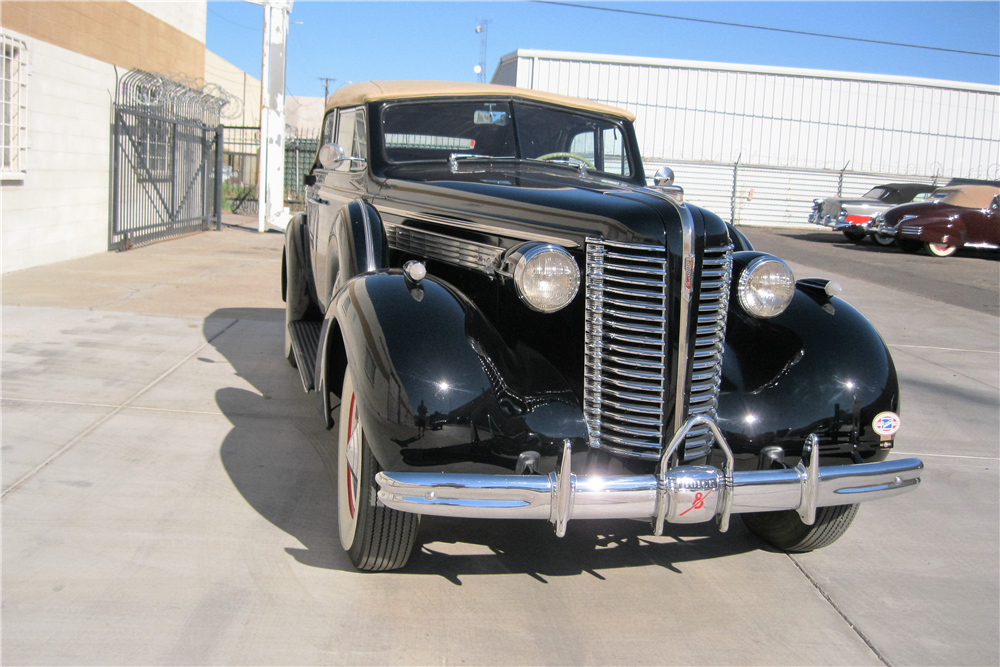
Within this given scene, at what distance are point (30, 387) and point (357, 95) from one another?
254cm

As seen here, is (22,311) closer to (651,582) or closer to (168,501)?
(168,501)

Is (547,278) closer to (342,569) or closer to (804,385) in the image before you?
(804,385)

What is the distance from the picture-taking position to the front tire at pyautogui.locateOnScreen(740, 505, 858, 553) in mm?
3203

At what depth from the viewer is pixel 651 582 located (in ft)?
10.0

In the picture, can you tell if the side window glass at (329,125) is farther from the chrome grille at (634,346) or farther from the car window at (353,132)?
the chrome grille at (634,346)

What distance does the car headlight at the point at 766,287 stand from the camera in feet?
9.89

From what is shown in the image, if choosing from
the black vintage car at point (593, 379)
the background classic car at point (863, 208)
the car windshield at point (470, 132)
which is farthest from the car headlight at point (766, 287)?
the background classic car at point (863, 208)

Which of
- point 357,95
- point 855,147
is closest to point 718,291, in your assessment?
point 357,95

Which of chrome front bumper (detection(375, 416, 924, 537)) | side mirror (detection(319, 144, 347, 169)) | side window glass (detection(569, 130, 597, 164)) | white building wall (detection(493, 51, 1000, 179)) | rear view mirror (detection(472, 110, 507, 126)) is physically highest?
white building wall (detection(493, 51, 1000, 179))

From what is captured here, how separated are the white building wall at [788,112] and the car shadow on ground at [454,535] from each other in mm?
22458

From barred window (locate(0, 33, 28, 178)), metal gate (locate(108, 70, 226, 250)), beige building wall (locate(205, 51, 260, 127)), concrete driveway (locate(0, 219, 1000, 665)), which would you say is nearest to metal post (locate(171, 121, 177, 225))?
metal gate (locate(108, 70, 226, 250))

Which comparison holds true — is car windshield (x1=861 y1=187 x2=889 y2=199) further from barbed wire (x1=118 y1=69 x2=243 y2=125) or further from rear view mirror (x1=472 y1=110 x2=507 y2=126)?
rear view mirror (x1=472 y1=110 x2=507 y2=126)

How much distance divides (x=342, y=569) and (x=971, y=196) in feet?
59.5

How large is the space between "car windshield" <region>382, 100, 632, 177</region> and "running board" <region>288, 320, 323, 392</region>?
1.07 m
